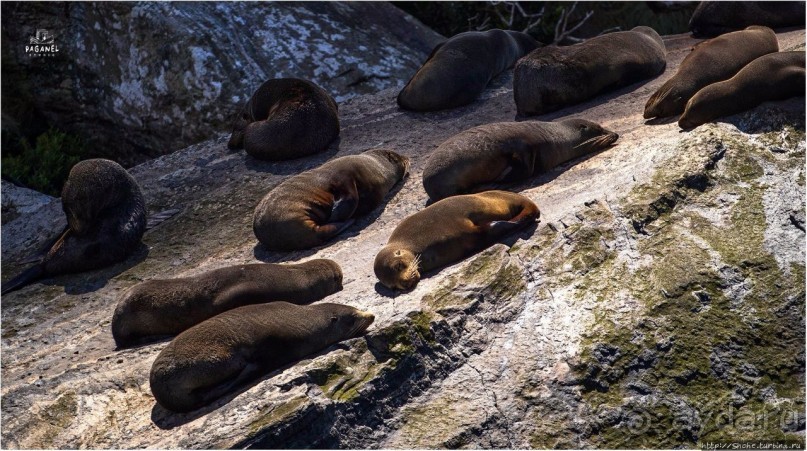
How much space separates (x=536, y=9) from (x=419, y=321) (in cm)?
977

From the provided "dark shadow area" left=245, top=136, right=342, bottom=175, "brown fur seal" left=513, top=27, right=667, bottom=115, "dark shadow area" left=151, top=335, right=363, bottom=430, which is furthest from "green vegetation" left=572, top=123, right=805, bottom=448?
"dark shadow area" left=245, top=136, right=342, bottom=175

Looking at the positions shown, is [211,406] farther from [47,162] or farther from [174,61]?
[47,162]

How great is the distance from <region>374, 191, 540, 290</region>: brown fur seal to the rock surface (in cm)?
12

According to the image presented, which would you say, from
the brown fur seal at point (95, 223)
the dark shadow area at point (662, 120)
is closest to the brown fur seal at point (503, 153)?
the dark shadow area at point (662, 120)

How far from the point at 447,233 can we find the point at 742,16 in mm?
5541

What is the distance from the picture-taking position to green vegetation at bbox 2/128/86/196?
11766 mm

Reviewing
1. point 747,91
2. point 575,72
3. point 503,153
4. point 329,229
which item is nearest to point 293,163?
point 329,229

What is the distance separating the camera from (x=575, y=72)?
8.62m

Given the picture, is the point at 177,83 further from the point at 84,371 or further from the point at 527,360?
the point at 527,360

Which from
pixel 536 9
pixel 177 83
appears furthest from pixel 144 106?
pixel 536 9

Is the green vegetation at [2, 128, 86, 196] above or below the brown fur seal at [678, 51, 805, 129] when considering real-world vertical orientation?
below

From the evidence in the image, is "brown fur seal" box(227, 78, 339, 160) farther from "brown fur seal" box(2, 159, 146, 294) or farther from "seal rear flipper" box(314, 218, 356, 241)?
"seal rear flipper" box(314, 218, 356, 241)

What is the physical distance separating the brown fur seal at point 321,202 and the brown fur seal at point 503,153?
53 centimetres

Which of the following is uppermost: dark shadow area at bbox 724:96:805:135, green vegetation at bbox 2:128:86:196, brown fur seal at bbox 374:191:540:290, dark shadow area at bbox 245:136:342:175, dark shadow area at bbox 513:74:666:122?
dark shadow area at bbox 724:96:805:135
